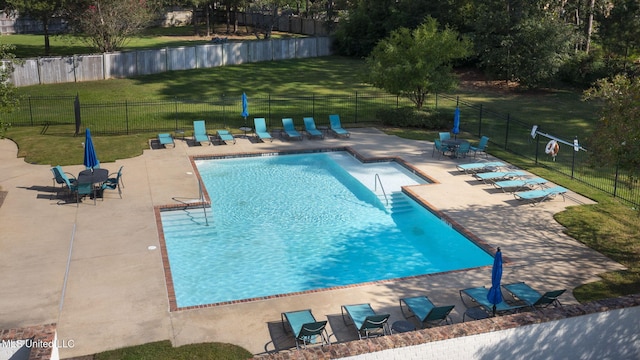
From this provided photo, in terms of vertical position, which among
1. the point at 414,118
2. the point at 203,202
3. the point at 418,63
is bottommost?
the point at 203,202

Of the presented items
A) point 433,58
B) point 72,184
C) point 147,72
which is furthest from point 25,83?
point 433,58

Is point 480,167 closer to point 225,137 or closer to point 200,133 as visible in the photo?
point 225,137

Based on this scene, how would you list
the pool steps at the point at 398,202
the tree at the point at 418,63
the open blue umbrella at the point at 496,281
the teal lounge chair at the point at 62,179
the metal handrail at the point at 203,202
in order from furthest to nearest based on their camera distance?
the tree at the point at 418,63, the pool steps at the point at 398,202, the teal lounge chair at the point at 62,179, the metal handrail at the point at 203,202, the open blue umbrella at the point at 496,281

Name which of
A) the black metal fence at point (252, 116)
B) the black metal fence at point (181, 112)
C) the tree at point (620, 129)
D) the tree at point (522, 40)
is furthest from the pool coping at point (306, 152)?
the tree at point (522, 40)

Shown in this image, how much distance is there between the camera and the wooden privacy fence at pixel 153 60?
4047cm

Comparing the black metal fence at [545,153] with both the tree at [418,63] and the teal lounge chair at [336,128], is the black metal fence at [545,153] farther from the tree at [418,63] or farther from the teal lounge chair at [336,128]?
the teal lounge chair at [336,128]

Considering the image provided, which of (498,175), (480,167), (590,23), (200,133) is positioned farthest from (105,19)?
(590,23)

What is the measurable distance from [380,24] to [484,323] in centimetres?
4519

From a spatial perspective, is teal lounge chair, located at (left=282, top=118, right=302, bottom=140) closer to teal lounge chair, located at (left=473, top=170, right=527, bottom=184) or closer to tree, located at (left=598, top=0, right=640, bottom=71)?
teal lounge chair, located at (left=473, top=170, right=527, bottom=184)

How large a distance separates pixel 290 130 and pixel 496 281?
58.6 feet

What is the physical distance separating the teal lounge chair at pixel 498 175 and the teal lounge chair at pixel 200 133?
11.5 m

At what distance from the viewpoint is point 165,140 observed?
27.8 m

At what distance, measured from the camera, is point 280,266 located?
17.7m

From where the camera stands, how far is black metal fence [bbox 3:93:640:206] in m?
29.0
